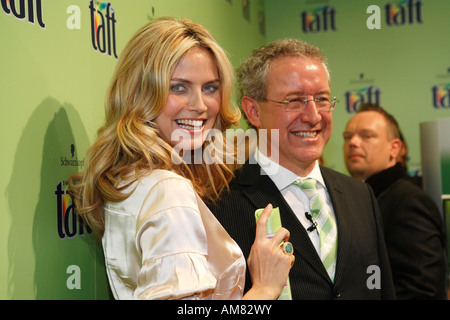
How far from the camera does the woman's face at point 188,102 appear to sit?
1637 mm

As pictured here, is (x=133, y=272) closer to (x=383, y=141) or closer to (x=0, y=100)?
(x=0, y=100)

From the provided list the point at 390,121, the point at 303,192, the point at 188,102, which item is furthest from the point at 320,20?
the point at 188,102

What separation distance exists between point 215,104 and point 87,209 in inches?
20.6

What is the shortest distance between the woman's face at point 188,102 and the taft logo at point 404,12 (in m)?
3.45

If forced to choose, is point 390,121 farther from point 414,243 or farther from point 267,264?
point 267,264

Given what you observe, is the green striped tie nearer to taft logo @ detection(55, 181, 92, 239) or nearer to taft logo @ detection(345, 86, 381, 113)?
taft logo @ detection(55, 181, 92, 239)

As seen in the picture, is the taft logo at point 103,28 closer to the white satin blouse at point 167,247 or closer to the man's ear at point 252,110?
the man's ear at point 252,110

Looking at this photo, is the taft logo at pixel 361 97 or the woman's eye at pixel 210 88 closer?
the woman's eye at pixel 210 88

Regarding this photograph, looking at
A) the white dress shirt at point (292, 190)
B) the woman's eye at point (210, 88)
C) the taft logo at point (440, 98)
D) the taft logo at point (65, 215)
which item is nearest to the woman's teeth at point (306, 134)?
the white dress shirt at point (292, 190)

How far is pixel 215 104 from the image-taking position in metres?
1.76

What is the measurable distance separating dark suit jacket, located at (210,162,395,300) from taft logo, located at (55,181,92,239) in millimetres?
476

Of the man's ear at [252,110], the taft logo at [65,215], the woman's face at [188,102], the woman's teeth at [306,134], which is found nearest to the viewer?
the woman's face at [188,102]

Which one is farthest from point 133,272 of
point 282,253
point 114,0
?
point 114,0

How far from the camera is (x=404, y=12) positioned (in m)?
4.71
